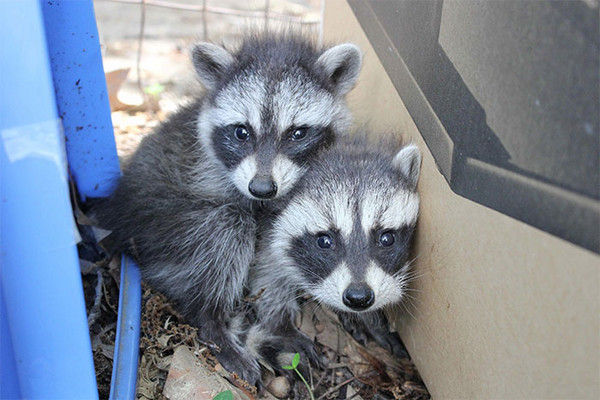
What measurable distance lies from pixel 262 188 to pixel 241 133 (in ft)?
1.48

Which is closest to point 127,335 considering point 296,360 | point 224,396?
point 224,396

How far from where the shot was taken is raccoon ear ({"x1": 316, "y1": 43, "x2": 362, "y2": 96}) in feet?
10.6

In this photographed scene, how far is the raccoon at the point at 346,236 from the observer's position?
8.84ft

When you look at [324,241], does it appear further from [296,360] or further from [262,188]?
[296,360]

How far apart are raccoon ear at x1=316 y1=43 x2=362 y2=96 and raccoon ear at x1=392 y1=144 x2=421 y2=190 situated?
2.24 ft

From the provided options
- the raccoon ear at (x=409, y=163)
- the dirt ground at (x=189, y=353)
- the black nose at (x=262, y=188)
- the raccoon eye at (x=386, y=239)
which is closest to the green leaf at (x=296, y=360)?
the dirt ground at (x=189, y=353)

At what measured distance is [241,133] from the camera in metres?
3.23

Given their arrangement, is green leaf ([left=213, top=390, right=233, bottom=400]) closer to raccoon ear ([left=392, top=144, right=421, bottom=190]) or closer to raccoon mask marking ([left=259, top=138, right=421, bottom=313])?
raccoon mask marking ([left=259, top=138, right=421, bottom=313])

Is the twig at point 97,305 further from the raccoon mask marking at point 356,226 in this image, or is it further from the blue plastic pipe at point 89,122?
the raccoon mask marking at point 356,226

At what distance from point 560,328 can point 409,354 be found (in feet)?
4.70

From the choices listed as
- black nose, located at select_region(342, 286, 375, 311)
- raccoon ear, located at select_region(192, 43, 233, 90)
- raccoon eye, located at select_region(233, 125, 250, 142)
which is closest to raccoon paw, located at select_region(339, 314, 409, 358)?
black nose, located at select_region(342, 286, 375, 311)

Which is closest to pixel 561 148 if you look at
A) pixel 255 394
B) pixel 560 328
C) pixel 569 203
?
pixel 569 203

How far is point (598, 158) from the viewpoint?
5.07 ft

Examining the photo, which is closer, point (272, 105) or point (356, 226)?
point (356, 226)
